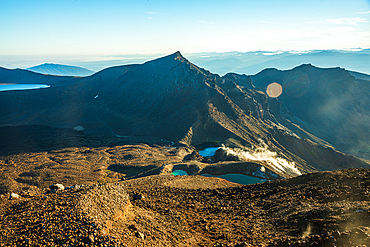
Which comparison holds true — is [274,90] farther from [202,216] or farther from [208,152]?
[202,216]

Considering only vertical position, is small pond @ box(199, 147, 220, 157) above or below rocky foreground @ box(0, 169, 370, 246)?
below

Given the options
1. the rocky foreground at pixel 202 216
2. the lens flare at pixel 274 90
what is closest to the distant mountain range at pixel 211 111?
the lens flare at pixel 274 90

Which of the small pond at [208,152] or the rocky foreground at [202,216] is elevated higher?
the rocky foreground at [202,216]

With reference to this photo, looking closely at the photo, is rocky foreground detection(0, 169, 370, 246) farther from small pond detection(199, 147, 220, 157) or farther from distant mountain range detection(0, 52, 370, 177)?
distant mountain range detection(0, 52, 370, 177)

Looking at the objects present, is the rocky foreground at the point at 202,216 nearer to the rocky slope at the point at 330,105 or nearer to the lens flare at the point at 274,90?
the rocky slope at the point at 330,105

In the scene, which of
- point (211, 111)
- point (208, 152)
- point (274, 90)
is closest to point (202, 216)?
point (208, 152)

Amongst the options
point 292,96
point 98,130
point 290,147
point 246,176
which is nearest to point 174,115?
point 98,130

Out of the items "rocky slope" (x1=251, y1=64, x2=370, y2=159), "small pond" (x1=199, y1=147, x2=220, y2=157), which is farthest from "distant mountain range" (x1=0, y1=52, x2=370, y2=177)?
"small pond" (x1=199, y1=147, x2=220, y2=157)
